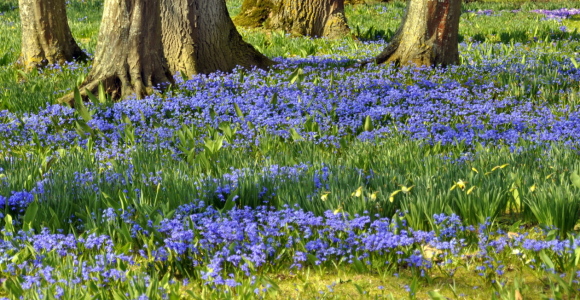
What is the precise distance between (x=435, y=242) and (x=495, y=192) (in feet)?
2.20

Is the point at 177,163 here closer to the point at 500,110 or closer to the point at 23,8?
the point at 500,110

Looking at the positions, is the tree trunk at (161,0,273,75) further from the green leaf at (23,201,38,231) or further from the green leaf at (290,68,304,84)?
the green leaf at (23,201,38,231)

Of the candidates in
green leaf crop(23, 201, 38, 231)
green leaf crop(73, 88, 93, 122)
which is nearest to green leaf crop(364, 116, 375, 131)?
green leaf crop(73, 88, 93, 122)

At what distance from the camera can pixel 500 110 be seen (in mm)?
6609

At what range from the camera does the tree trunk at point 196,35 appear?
777 cm

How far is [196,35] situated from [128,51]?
1.16 metres

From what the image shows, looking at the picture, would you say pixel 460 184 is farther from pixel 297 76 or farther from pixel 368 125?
pixel 297 76

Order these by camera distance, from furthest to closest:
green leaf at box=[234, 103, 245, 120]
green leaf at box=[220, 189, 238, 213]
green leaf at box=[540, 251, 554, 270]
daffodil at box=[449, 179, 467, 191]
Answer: green leaf at box=[234, 103, 245, 120]
daffodil at box=[449, 179, 467, 191]
green leaf at box=[220, 189, 238, 213]
green leaf at box=[540, 251, 554, 270]

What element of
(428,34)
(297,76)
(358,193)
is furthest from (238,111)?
(428,34)

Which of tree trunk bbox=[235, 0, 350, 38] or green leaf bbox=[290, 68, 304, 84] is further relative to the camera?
tree trunk bbox=[235, 0, 350, 38]

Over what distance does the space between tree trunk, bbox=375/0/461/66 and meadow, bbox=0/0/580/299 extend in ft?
1.06

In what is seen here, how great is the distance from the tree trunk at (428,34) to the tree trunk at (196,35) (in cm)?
241

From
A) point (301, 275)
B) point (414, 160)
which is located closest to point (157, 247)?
point (301, 275)

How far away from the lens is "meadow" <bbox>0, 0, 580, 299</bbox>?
3053mm
